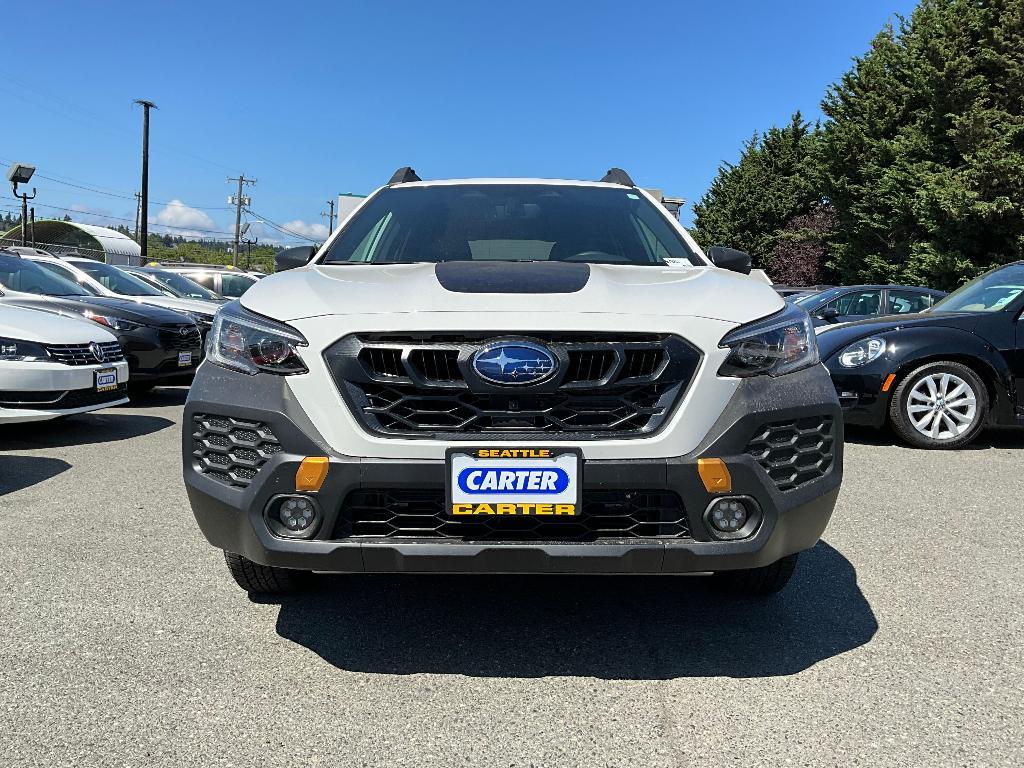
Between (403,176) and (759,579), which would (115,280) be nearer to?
(403,176)

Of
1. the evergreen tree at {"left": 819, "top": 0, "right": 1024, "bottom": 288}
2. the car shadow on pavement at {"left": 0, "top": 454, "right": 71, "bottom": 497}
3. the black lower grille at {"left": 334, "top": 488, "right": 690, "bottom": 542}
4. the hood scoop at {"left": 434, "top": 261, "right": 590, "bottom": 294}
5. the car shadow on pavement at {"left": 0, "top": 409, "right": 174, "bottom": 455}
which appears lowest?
the car shadow on pavement at {"left": 0, "top": 409, "right": 174, "bottom": 455}

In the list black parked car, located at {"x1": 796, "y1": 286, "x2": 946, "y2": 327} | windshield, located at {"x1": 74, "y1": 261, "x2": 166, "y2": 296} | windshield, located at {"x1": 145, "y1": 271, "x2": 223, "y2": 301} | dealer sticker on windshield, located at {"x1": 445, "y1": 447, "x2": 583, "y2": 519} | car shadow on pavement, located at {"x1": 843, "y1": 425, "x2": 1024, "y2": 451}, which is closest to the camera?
dealer sticker on windshield, located at {"x1": 445, "y1": 447, "x2": 583, "y2": 519}

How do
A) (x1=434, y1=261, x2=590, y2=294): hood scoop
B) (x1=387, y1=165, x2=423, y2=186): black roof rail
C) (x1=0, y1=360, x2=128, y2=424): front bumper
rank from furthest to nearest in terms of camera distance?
(x1=0, y1=360, x2=128, y2=424): front bumper, (x1=387, y1=165, x2=423, y2=186): black roof rail, (x1=434, y1=261, x2=590, y2=294): hood scoop

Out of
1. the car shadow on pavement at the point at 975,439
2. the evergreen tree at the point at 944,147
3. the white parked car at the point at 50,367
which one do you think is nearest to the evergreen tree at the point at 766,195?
the evergreen tree at the point at 944,147

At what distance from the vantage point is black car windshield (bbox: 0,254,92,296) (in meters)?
8.49

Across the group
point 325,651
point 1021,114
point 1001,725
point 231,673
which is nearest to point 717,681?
point 1001,725

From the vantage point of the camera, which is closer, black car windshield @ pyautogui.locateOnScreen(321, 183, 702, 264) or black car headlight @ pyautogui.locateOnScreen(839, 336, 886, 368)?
black car windshield @ pyautogui.locateOnScreen(321, 183, 702, 264)

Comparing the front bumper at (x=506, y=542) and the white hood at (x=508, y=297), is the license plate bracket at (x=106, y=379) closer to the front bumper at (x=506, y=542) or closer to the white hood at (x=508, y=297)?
the white hood at (x=508, y=297)

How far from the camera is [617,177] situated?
4.45 metres

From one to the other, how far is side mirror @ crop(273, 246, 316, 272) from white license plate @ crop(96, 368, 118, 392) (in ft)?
13.1

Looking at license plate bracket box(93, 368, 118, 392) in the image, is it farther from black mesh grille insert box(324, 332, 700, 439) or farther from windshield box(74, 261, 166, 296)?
black mesh grille insert box(324, 332, 700, 439)

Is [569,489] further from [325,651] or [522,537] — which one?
[325,651]

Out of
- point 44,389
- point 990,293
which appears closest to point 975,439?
point 990,293

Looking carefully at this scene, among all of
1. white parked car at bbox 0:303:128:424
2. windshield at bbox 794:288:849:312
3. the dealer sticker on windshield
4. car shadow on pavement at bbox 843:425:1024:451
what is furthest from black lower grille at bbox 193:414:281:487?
windshield at bbox 794:288:849:312
